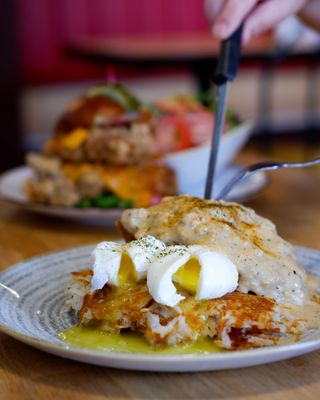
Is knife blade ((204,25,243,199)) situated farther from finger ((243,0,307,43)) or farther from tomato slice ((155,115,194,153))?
tomato slice ((155,115,194,153))

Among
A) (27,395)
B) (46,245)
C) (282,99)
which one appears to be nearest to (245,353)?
(27,395)

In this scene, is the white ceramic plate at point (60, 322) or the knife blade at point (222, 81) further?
the knife blade at point (222, 81)

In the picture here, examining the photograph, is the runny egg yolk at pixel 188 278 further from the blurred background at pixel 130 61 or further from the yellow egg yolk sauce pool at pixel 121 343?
the blurred background at pixel 130 61

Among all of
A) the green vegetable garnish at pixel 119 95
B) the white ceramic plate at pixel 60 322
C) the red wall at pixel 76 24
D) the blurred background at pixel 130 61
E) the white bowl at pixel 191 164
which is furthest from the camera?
the red wall at pixel 76 24

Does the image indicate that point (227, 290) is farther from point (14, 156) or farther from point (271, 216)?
point (14, 156)

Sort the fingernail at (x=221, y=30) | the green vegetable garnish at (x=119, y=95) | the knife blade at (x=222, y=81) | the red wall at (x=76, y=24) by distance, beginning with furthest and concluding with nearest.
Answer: the red wall at (x=76, y=24), the green vegetable garnish at (x=119, y=95), the fingernail at (x=221, y=30), the knife blade at (x=222, y=81)

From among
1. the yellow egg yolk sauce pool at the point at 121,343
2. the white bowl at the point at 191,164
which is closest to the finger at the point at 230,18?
the white bowl at the point at 191,164

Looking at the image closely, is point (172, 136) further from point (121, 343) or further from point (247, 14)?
point (121, 343)
